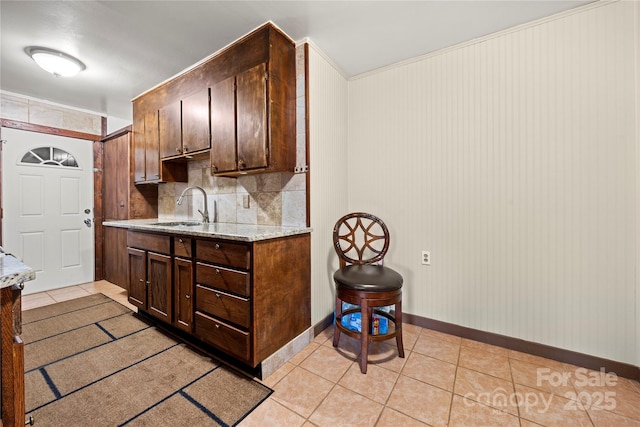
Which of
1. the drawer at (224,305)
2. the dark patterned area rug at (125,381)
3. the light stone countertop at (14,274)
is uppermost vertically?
the light stone countertop at (14,274)

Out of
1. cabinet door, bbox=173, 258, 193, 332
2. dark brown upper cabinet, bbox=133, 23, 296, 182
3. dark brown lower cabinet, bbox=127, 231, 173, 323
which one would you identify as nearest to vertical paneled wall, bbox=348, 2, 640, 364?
dark brown upper cabinet, bbox=133, 23, 296, 182

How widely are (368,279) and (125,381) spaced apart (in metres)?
1.59

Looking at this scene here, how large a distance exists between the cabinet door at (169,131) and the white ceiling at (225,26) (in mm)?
390

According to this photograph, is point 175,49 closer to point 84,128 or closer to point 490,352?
point 84,128

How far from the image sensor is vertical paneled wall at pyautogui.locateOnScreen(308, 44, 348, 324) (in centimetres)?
202

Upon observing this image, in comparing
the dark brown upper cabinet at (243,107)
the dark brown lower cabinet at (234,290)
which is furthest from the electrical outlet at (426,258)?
the dark brown upper cabinet at (243,107)

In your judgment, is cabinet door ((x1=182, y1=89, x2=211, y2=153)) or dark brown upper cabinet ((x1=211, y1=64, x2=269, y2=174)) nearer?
dark brown upper cabinet ((x1=211, y1=64, x2=269, y2=174))

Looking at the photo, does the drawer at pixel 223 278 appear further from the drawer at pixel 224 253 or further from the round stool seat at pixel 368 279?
the round stool seat at pixel 368 279

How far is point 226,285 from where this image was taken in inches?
63.7

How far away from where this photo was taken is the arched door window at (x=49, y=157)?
3.06 metres

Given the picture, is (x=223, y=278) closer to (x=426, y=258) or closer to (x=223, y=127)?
(x=223, y=127)

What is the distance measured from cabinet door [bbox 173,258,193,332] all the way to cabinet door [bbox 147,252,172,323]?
10 centimetres

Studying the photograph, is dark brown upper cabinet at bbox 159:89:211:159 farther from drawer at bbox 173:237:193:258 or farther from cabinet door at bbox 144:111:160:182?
drawer at bbox 173:237:193:258

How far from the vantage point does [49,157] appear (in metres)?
3.20
